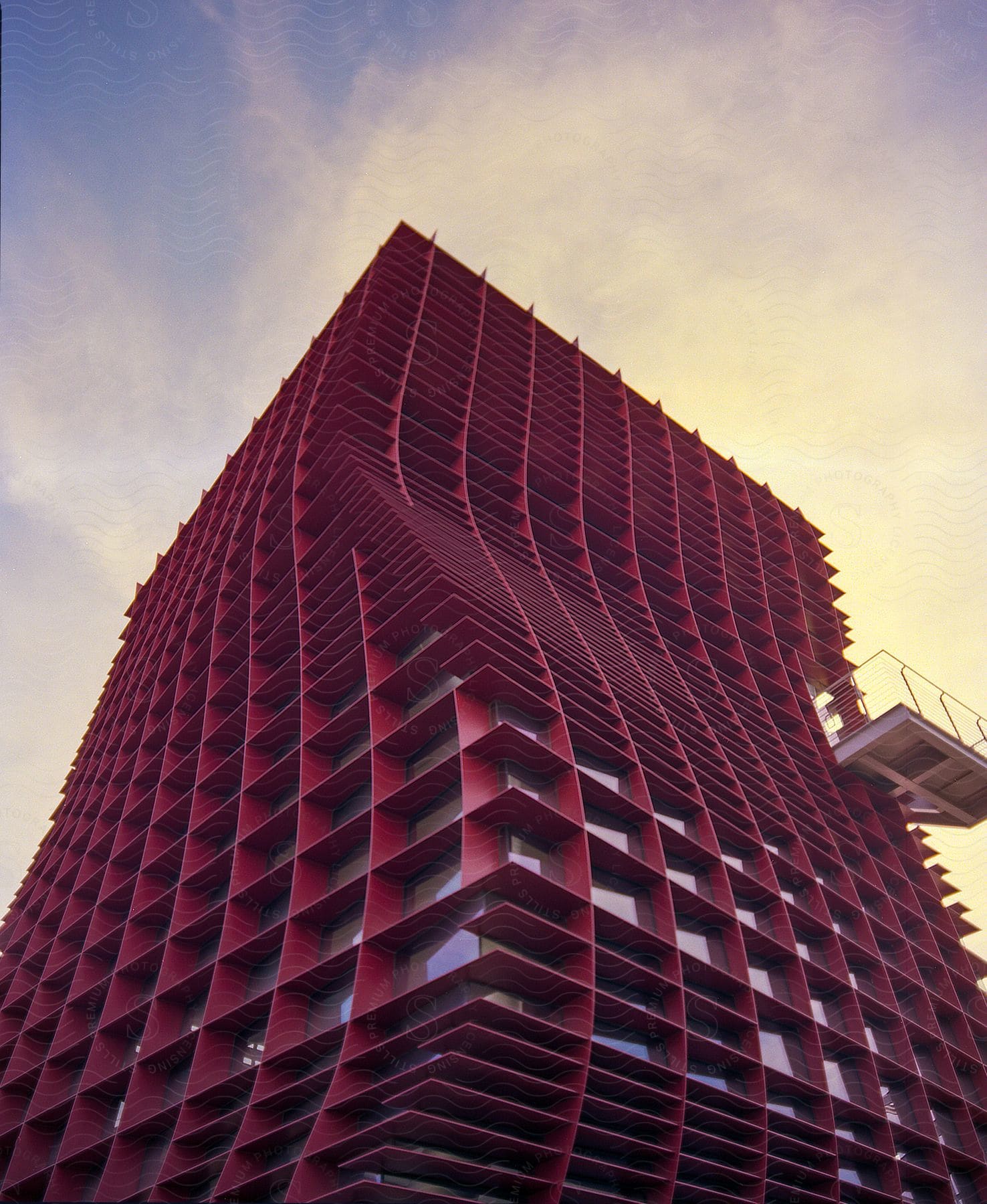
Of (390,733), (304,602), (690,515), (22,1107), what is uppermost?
(690,515)

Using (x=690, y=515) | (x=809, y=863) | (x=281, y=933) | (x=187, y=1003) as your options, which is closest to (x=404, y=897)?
(x=281, y=933)

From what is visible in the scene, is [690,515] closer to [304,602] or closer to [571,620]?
[571,620]

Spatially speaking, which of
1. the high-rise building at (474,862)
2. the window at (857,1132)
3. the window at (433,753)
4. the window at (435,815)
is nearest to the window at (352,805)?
the high-rise building at (474,862)

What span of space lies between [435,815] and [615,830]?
380 cm

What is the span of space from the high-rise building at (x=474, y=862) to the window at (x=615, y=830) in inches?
4.7

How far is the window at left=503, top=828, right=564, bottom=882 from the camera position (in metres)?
16.4

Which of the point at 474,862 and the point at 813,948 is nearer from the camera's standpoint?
the point at 474,862

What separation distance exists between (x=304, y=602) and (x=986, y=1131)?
68.6 feet

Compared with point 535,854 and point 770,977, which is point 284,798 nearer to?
point 535,854

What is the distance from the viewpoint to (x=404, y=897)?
17.2 m

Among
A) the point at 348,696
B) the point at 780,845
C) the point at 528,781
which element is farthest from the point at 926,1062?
the point at 348,696

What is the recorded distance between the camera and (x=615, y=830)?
63.9 ft

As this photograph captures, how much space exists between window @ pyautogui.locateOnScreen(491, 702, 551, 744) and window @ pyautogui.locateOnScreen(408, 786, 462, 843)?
60.8 inches

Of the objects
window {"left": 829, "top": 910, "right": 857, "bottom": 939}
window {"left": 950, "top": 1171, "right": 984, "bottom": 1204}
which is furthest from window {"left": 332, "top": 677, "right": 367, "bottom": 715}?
window {"left": 950, "top": 1171, "right": 984, "bottom": 1204}
